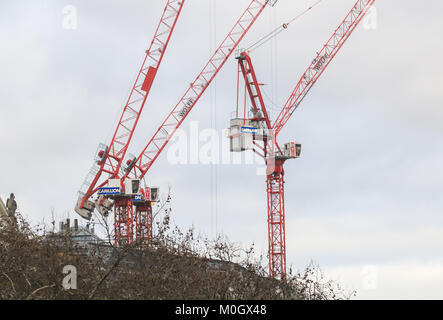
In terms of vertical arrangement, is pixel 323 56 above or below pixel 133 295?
above

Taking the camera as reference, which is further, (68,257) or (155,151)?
(155,151)

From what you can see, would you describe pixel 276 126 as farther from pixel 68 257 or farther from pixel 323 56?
pixel 68 257

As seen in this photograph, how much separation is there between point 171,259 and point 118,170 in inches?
2997

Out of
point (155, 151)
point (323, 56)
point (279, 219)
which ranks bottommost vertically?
point (279, 219)
